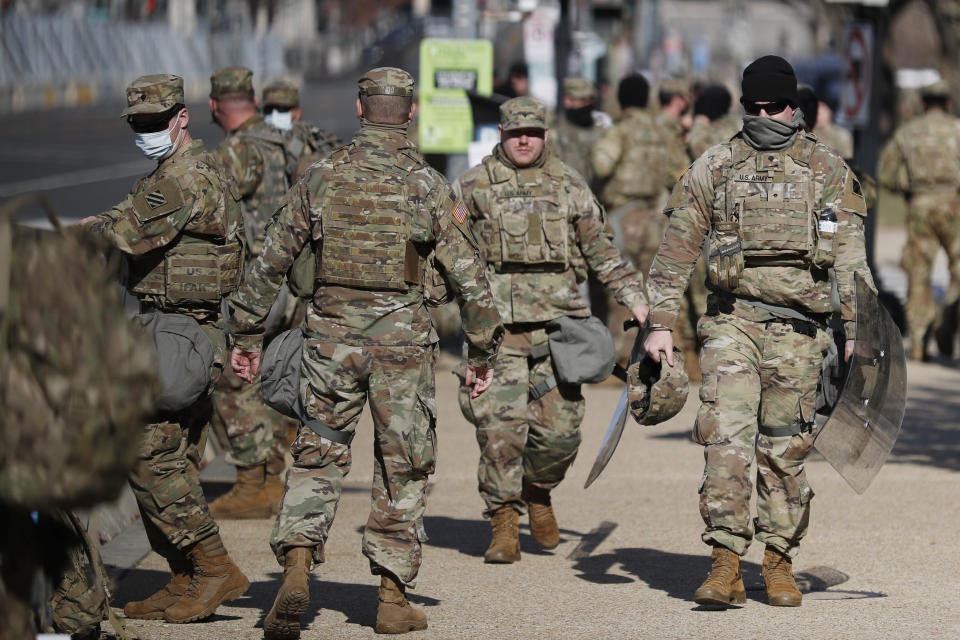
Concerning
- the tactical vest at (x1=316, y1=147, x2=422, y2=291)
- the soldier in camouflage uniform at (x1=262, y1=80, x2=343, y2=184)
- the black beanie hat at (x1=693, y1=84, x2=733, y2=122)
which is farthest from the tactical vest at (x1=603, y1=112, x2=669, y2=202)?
the tactical vest at (x1=316, y1=147, x2=422, y2=291)

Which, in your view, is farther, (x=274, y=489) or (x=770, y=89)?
(x=274, y=489)

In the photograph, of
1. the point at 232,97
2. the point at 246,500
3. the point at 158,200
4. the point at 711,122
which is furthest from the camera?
the point at 711,122

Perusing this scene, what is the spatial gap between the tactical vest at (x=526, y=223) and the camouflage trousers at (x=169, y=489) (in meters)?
1.91

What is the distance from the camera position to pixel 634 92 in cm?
1342

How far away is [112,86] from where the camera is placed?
51.0 m

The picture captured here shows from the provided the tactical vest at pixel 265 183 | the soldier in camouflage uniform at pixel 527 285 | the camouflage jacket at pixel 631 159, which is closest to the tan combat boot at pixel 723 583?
the soldier in camouflage uniform at pixel 527 285

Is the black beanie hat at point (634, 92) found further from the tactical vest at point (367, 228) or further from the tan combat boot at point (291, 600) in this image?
the tan combat boot at point (291, 600)

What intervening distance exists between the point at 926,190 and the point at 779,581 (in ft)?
26.8

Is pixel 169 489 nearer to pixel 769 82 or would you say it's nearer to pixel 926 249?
pixel 769 82

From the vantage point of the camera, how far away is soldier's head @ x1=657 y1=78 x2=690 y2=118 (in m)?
14.4

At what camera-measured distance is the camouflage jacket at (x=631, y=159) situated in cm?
1320

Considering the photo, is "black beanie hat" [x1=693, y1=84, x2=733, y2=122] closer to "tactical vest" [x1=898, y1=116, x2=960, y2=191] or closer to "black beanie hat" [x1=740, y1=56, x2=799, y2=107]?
"tactical vest" [x1=898, y1=116, x2=960, y2=191]

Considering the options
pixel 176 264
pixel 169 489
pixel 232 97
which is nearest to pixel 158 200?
pixel 176 264

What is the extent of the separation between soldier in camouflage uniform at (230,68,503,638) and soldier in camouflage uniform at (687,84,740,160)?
7.02m
